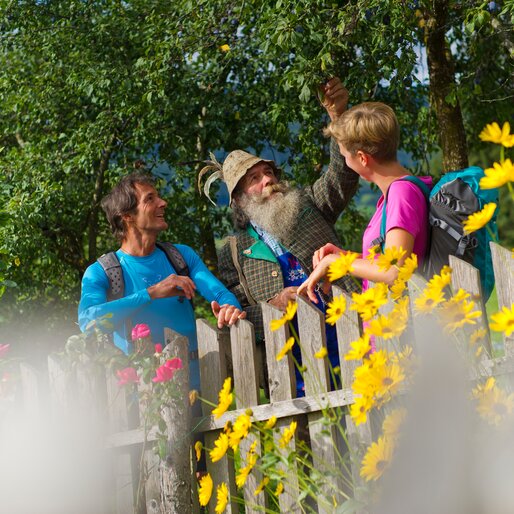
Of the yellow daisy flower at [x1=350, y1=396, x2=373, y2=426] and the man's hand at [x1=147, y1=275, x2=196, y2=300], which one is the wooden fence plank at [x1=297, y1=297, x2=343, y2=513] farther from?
the yellow daisy flower at [x1=350, y1=396, x2=373, y2=426]

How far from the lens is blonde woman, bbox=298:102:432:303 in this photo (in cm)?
299

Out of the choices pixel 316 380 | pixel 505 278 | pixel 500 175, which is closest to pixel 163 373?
pixel 316 380

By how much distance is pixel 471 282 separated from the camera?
275 cm

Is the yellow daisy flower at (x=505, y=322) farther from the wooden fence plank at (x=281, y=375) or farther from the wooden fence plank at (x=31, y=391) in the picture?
the wooden fence plank at (x=31, y=391)

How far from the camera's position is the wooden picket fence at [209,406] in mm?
3070

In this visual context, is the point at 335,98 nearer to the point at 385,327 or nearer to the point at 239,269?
the point at 239,269

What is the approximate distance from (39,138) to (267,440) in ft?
20.8

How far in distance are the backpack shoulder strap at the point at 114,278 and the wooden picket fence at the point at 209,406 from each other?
1.22ft

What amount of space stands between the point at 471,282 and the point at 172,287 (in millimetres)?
1462

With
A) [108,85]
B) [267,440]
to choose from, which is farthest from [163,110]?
[267,440]

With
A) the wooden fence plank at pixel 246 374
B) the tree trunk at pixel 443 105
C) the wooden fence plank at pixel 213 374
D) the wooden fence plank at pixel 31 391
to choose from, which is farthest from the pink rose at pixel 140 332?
the tree trunk at pixel 443 105

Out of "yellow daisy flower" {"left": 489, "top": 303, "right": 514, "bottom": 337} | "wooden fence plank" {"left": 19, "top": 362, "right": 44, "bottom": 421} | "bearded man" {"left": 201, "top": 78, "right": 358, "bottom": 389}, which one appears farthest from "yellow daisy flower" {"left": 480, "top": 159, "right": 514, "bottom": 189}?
"wooden fence plank" {"left": 19, "top": 362, "right": 44, "bottom": 421}

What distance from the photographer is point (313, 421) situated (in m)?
3.16

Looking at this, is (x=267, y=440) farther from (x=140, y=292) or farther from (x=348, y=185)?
(x=348, y=185)
